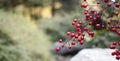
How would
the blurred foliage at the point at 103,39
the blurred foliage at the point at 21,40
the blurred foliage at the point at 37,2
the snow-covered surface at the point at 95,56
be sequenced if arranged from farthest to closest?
the blurred foliage at the point at 37,2 → the blurred foliage at the point at 103,39 → the blurred foliage at the point at 21,40 → the snow-covered surface at the point at 95,56

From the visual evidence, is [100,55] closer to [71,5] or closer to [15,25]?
[15,25]

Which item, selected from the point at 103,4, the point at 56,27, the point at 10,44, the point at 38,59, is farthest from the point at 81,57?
the point at 56,27

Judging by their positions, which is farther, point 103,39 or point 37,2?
point 37,2

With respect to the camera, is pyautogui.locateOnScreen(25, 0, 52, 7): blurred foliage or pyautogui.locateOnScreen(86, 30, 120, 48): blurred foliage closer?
pyautogui.locateOnScreen(86, 30, 120, 48): blurred foliage

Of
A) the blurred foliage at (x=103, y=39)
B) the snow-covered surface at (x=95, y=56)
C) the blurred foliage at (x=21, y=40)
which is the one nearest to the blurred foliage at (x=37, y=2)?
the blurred foliage at (x=21, y=40)

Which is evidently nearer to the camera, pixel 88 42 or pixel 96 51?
pixel 96 51

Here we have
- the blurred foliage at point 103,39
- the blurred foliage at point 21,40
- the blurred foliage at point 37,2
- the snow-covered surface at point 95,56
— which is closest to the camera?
the snow-covered surface at point 95,56

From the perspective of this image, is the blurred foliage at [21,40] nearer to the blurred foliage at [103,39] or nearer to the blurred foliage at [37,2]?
the blurred foliage at [103,39]

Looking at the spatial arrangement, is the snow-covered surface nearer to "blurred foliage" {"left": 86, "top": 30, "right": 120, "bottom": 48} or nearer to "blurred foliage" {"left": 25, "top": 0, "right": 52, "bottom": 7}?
"blurred foliage" {"left": 86, "top": 30, "right": 120, "bottom": 48}

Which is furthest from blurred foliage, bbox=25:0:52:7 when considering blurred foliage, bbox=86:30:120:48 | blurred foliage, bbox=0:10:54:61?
blurred foliage, bbox=86:30:120:48

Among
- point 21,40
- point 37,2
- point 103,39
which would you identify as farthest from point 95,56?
point 37,2

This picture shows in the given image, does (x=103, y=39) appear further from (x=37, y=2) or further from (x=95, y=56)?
(x=37, y=2)
